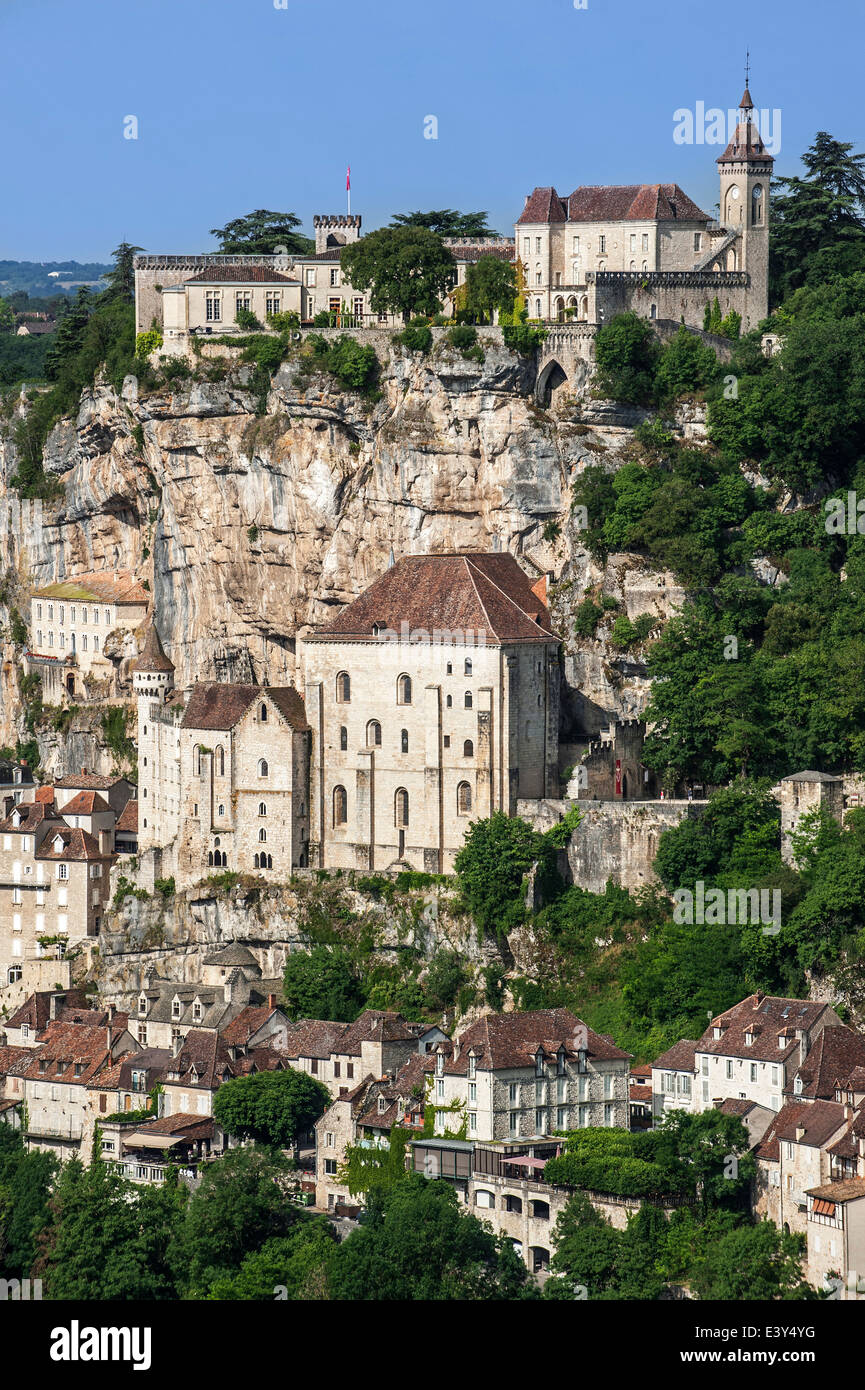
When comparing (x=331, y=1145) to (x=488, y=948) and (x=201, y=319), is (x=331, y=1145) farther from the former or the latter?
(x=201, y=319)

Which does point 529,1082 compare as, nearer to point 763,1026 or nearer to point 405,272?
point 763,1026

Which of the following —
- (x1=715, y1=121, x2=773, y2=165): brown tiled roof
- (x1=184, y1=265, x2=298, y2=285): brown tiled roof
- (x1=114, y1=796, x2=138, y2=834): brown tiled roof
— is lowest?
(x1=114, y1=796, x2=138, y2=834): brown tiled roof

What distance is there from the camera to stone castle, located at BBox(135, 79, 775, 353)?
102625mm

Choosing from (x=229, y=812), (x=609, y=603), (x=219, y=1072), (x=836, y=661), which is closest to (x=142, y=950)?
(x=229, y=812)

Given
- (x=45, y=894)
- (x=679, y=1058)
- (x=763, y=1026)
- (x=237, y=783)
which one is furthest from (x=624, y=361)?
(x=763, y=1026)

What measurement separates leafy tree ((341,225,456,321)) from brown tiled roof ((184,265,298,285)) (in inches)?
151

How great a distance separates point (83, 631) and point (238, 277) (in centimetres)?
1647

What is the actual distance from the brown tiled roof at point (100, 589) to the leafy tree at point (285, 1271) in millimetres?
41865

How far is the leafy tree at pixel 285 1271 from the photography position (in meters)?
72.9

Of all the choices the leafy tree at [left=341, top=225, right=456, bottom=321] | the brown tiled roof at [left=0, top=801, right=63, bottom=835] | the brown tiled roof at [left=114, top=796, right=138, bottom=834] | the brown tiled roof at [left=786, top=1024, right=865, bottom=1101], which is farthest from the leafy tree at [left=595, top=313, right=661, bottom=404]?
the brown tiled roof at [left=786, top=1024, right=865, bottom=1101]

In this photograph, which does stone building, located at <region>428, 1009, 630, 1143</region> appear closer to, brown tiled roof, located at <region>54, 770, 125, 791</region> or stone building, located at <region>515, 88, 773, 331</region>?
brown tiled roof, located at <region>54, 770, 125, 791</region>

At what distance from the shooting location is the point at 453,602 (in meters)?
92.4

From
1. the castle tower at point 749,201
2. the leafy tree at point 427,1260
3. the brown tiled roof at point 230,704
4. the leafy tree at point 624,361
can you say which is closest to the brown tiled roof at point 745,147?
the castle tower at point 749,201

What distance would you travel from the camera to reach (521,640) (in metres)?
91.1
